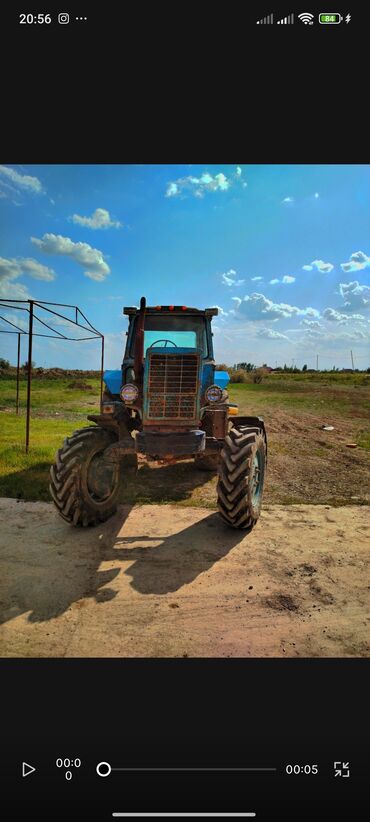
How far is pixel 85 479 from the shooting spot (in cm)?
473

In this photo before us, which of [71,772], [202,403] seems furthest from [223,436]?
[71,772]

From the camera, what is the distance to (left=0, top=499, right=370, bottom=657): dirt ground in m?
2.82

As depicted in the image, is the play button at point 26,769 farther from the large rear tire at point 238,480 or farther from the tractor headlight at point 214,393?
the tractor headlight at point 214,393

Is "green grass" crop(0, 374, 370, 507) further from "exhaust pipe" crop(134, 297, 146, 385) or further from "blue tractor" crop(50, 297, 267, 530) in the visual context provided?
"exhaust pipe" crop(134, 297, 146, 385)

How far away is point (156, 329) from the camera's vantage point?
600 cm

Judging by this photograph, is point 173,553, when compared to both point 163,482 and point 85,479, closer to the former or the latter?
point 85,479

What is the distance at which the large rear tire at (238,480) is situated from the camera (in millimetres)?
4305

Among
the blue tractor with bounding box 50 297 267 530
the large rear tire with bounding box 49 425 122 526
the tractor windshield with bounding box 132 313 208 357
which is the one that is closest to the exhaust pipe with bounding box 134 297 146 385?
the blue tractor with bounding box 50 297 267 530

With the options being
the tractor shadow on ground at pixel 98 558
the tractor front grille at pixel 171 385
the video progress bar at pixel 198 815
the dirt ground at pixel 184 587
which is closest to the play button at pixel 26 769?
the video progress bar at pixel 198 815

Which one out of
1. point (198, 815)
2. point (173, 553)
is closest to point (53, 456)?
point (173, 553)

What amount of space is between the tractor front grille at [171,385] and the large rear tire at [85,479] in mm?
828

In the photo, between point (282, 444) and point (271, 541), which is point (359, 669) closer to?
point (271, 541)

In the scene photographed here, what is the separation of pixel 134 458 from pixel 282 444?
5.47m
